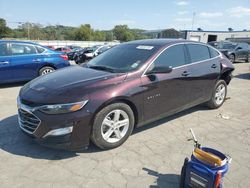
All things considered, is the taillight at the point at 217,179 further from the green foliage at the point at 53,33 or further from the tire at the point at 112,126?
the green foliage at the point at 53,33

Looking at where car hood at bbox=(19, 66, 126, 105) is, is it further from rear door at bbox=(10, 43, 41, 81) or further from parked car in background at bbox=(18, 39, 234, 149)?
rear door at bbox=(10, 43, 41, 81)

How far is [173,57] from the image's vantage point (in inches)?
175

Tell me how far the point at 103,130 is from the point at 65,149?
0.58m

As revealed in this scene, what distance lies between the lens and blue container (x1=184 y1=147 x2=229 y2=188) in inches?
92.2

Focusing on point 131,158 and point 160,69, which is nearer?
point 131,158

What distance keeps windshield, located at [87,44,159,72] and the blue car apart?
400 cm

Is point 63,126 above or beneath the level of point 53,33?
beneath

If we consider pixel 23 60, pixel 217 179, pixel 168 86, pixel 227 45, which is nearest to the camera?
pixel 217 179

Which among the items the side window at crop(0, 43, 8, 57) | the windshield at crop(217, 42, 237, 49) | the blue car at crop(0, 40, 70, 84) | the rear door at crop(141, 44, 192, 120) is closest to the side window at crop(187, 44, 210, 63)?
the rear door at crop(141, 44, 192, 120)

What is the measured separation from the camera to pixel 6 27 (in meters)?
70.4

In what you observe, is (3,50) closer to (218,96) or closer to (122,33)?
(218,96)

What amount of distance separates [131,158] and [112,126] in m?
0.52

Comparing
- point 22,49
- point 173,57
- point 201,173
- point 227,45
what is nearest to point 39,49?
point 22,49

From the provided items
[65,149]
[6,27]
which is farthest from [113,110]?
[6,27]
